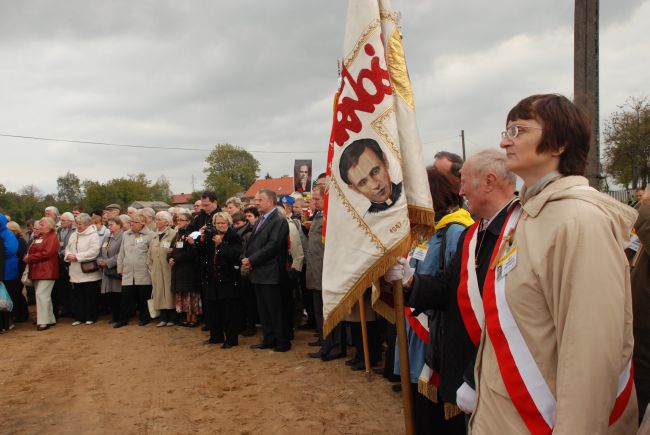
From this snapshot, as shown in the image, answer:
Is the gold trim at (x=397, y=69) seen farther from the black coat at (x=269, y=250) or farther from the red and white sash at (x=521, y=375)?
the black coat at (x=269, y=250)

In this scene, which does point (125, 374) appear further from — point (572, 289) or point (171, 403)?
point (572, 289)

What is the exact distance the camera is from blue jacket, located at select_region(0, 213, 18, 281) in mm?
8250

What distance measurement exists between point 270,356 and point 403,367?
3.96m

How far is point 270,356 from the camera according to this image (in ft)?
20.3

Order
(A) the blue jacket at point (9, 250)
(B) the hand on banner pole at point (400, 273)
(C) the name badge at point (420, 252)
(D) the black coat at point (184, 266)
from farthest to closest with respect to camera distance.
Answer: (A) the blue jacket at point (9, 250) < (D) the black coat at point (184, 266) < (C) the name badge at point (420, 252) < (B) the hand on banner pole at point (400, 273)

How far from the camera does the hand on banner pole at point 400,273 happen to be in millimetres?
2592

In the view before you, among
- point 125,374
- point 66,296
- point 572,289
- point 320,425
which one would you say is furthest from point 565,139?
point 66,296

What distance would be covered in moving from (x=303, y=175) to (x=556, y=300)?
1544 cm

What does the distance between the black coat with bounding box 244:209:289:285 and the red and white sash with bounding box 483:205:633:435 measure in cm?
480

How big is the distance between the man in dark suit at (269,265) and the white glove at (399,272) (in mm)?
3832

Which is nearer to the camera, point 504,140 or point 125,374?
point 504,140

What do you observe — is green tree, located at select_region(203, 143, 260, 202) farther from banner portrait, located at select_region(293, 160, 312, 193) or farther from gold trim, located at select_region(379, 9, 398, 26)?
gold trim, located at select_region(379, 9, 398, 26)

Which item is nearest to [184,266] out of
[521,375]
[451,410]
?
[451,410]

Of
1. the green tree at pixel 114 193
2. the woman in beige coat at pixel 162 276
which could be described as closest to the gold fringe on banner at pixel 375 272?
the woman in beige coat at pixel 162 276
